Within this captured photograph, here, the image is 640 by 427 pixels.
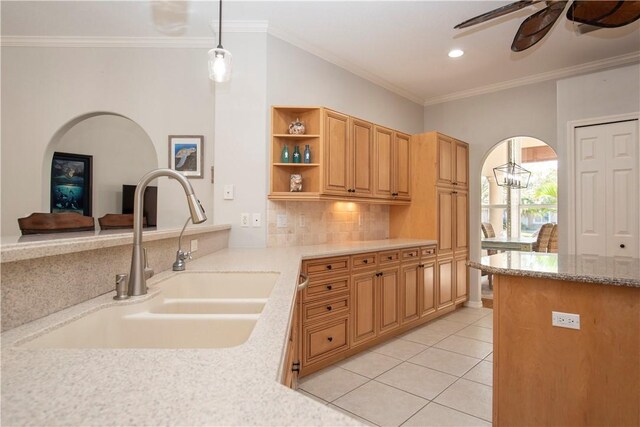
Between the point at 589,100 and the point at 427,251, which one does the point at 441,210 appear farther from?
the point at 589,100

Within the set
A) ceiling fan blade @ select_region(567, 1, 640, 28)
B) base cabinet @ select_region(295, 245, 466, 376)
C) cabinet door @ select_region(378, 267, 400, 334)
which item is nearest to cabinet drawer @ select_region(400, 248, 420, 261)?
base cabinet @ select_region(295, 245, 466, 376)

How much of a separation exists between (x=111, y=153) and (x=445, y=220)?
5163 millimetres

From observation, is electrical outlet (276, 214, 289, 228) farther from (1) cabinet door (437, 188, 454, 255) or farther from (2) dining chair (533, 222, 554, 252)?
(2) dining chair (533, 222, 554, 252)

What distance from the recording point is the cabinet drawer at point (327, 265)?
259cm

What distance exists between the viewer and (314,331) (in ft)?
8.63

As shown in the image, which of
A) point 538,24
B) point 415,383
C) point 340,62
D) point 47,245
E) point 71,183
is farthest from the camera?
point 71,183

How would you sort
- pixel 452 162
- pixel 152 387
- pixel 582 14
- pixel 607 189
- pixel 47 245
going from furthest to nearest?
1. pixel 452 162
2. pixel 607 189
3. pixel 582 14
4. pixel 47 245
5. pixel 152 387

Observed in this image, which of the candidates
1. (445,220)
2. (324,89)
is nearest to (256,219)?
(324,89)

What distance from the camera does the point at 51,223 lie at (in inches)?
89.4

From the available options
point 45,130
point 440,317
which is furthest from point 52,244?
point 440,317

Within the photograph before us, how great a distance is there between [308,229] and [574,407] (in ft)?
7.76

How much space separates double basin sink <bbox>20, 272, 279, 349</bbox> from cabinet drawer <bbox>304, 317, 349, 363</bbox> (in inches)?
52.3

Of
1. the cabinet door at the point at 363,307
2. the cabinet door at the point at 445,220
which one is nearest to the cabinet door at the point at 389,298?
the cabinet door at the point at 363,307

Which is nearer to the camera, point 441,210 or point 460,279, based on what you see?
point 441,210
